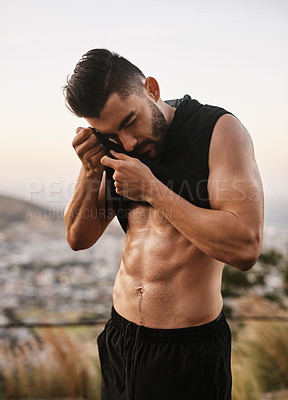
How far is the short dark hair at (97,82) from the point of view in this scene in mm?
1199

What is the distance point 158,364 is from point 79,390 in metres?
1.70

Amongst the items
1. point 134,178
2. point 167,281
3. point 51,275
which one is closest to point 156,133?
point 134,178

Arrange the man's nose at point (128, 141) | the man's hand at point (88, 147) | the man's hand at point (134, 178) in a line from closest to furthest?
the man's hand at point (134, 178)
the man's nose at point (128, 141)
the man's hand at point (88, 147)

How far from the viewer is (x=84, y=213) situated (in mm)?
1465

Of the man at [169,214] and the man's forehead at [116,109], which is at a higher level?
the man's forehead at [116,109]

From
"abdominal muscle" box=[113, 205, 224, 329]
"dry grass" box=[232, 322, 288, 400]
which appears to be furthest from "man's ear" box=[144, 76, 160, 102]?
"dry grass" box=[232, 322, 288, 400]

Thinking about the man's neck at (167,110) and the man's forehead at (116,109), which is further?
the man's neck at (167,110)

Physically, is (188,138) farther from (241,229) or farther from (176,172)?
(241,229)

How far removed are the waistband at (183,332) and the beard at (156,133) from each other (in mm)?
576

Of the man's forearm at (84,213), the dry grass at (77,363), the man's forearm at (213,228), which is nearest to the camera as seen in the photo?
the man's forearm at (213,228)

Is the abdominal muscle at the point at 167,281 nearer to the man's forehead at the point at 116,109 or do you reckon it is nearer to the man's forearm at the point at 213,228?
the man's forearm at the point at 213,228

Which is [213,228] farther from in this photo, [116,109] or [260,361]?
[260,361]

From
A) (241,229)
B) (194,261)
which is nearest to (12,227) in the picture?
(194,261)

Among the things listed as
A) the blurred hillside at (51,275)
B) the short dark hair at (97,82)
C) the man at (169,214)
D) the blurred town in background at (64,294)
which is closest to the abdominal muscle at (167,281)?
the man at (169,214)
